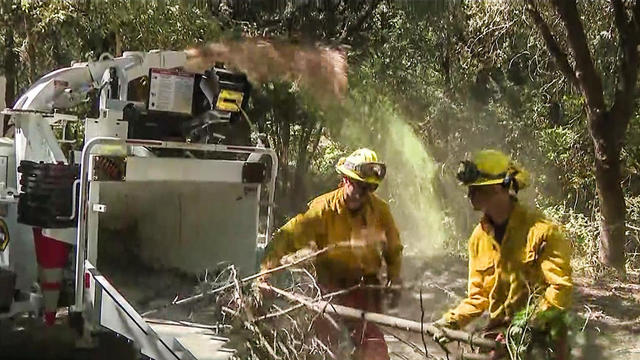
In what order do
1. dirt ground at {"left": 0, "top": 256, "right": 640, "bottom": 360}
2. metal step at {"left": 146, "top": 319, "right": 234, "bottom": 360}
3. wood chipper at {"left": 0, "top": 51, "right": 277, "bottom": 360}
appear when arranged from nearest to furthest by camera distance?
metal step at {"left": 146, "top": 319, "right": 234, "bottom": 360} < dirt ground at {"left": 0, "top": 256, "right": 640, "bottom": 360} < wood chipper at {"left": 0, "top": 51, "right": 277, "bottom": 360}

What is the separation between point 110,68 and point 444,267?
3.98m

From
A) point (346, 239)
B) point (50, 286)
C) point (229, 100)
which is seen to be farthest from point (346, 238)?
point (50, 286)

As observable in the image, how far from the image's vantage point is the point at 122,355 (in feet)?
17.4

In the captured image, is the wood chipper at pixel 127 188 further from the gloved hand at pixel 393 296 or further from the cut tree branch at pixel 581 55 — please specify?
the cut tree branch at pixel 581 55

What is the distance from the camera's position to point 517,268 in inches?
143

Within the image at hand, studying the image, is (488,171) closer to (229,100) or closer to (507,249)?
(507,249)

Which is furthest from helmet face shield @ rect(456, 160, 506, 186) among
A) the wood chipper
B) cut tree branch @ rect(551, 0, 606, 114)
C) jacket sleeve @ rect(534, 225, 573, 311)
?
cut tree branch @ rect(551, 0, 606, 114)

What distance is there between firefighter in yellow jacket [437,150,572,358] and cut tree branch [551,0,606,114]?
21.4ft

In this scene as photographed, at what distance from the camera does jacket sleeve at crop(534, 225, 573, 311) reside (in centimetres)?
331

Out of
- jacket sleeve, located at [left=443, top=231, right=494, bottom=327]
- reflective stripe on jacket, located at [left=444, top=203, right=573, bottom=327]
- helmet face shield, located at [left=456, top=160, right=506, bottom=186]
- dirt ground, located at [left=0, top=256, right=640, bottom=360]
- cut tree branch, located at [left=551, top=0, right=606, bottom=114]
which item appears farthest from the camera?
cut tree branch, located at [left=551, top=0, right=606, bottom=114]

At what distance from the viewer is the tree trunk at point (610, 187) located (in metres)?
10.3

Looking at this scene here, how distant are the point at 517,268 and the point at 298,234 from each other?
1679 millimetres

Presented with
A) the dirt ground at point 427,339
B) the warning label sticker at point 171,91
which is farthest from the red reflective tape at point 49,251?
the warning label sticker at point 171,91

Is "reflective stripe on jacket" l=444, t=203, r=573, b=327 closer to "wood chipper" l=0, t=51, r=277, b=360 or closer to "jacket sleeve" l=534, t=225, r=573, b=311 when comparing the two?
"jacket sleeve" l=534, t=225, r=573, b=311
